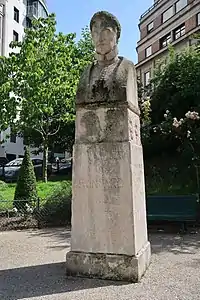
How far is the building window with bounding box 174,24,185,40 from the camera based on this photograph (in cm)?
3794

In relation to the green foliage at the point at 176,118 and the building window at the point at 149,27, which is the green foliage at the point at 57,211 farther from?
the building window at the point at 149,27

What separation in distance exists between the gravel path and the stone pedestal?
28 centimetres

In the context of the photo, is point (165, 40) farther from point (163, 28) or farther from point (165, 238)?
point (165, 238)

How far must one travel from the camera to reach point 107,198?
527cm

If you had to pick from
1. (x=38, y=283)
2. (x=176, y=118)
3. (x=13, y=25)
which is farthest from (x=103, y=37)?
(x=13, y=25)

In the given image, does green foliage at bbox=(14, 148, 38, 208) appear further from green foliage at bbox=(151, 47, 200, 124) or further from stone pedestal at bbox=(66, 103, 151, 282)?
green foliage at bbox=(151, 47, 200, 124)

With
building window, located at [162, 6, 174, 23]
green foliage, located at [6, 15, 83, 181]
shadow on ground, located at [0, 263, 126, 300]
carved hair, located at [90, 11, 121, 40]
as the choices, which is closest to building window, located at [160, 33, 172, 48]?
building window, located at [162, 6, 174, 23]

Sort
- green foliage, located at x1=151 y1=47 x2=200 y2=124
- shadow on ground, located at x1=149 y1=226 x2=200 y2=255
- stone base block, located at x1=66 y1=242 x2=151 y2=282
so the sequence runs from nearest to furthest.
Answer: stone base block, located at x1=66 y1=242 x2=151 y2=282 < shadow on ground, located at x1=149 y1=226 x2=200 y2=255 < green foliage, located at x1=151 y1=47 x2=200 y2=124

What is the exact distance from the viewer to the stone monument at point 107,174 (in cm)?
516

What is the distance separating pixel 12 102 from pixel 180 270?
599 inches

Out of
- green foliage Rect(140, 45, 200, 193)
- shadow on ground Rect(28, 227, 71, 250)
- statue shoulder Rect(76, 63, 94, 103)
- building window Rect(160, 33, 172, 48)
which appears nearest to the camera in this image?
statue shoulder Rect(76, 63, 94, 103)

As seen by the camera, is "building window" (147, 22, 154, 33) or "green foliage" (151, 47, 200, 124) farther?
"building window" (147, 22, 154, 33)

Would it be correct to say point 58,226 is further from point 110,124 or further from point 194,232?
point 110,124

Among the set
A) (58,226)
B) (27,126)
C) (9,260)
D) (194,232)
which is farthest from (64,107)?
(9,260)
